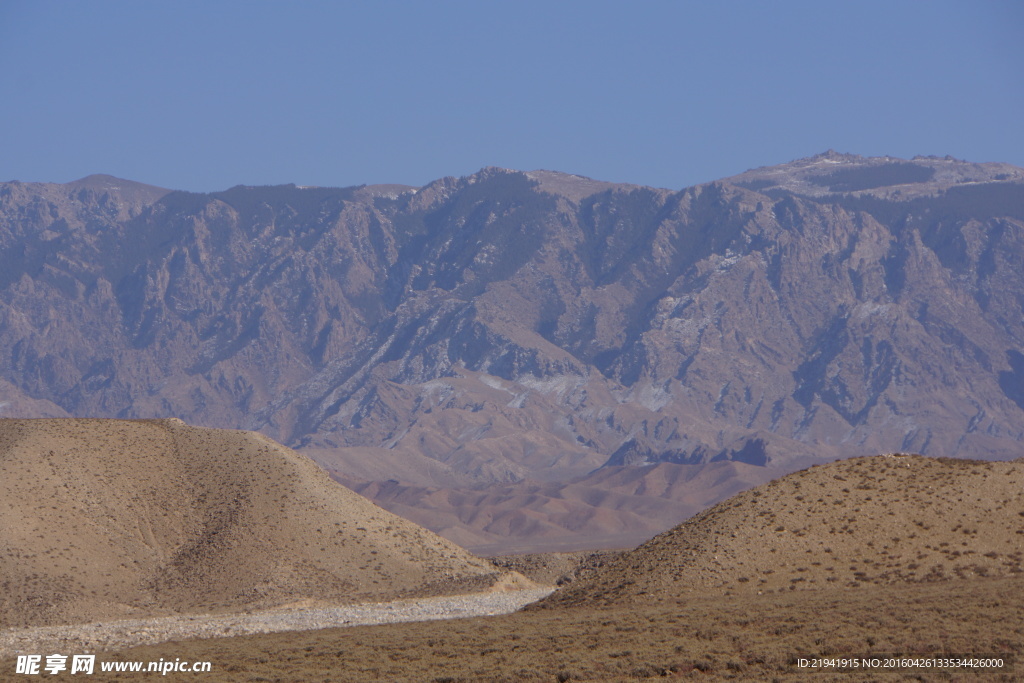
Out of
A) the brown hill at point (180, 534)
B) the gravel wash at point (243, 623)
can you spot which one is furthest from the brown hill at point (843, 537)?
the brown hill at point (180, 534)

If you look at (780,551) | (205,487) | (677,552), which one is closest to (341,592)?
(205,487)

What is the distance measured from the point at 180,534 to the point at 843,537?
39.7 metres

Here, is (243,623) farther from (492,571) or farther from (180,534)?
(180,534)

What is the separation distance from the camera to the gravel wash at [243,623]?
53594mm

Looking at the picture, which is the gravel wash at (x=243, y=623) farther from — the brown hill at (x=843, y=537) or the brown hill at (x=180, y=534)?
the brown hill at (x=843, y=537)

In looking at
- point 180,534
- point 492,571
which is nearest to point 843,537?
point 492,571

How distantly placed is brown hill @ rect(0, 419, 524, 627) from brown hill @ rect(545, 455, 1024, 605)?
1567 cm

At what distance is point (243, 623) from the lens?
59.6m

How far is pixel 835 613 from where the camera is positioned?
153 ft

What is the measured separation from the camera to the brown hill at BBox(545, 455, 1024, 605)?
178 feet

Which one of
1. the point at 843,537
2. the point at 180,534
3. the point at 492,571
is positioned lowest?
the point at 492,571

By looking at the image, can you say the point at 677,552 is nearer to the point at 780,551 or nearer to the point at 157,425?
the point at 780,551

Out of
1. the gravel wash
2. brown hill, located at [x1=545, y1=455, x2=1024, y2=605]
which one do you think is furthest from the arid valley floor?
the gravel wash

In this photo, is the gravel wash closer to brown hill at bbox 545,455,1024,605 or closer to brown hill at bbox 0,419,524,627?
brown hill at bbox 0,419,524,627
